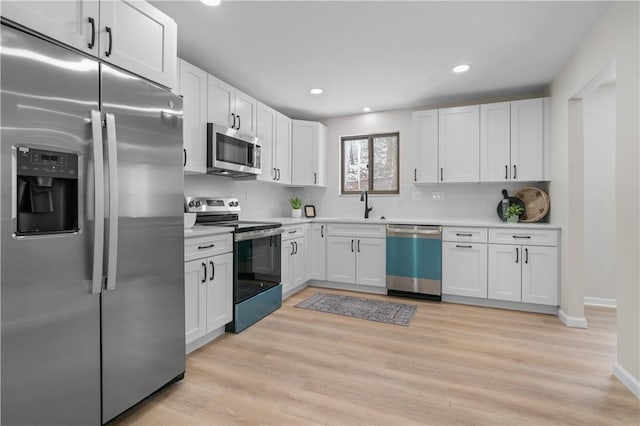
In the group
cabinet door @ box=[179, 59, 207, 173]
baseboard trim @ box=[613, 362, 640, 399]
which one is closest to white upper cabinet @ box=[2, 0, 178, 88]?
cabinet door @ box=[179, 59, 207, 173]

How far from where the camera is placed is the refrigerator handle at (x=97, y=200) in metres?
1.43

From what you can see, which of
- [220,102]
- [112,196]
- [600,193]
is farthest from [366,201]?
[112,196]

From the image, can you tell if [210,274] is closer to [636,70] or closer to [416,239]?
[416,239]

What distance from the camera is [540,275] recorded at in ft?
10.9

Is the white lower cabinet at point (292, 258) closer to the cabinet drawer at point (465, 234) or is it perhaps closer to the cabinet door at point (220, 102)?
the cabinet door at point (220, 102)

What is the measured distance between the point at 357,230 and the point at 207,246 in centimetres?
217

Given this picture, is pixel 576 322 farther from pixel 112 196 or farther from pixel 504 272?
pixel 112 196

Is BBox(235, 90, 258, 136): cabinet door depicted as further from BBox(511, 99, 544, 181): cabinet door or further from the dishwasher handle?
BBox(511, 99, 544, 181): cabinet door

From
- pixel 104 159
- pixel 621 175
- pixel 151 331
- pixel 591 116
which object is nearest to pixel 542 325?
pixel 621 175

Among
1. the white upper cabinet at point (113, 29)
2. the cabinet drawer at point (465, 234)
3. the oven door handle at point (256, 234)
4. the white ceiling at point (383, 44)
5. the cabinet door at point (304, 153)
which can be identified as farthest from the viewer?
the cabinet door at point (304, 153)

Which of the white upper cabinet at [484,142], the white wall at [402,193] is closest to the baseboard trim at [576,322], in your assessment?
the white wall at [402,193]

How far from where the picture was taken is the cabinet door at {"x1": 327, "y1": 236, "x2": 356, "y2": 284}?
13.7 ft

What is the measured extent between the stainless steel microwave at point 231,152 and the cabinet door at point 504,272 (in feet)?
9.22

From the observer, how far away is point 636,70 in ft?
6.30
